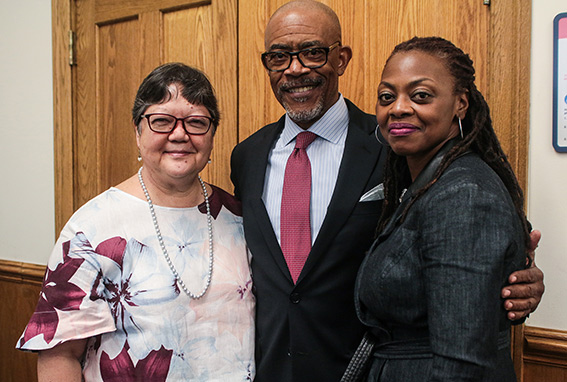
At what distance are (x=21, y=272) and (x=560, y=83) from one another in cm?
274

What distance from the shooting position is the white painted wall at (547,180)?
4.85 feet

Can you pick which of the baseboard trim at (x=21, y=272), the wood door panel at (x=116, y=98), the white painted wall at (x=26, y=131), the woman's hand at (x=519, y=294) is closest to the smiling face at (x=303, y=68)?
the woman's hand at (x=519, y=294)

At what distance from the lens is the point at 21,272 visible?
9.12 feet

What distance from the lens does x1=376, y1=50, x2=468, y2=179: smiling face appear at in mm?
1061

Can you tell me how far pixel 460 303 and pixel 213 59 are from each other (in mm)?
1675

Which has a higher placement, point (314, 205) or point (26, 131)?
Result: point (26, 131)

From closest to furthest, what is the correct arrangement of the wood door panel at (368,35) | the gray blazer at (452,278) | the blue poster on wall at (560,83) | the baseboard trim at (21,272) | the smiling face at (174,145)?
the gray blazer at (452,278) < the smiling face at (174,145) < the blue poster on wall at (560,83) < the wood door panel at (368,35) < the baseboard trim at (21,272)

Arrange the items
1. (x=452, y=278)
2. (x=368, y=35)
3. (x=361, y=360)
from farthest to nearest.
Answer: (x=368, y=35) → (x=361, y=360) → (x=452, y=278)

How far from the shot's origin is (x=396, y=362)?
3.63ft

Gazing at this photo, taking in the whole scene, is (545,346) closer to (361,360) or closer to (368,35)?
(361,360)

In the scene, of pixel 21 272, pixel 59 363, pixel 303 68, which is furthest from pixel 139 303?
pixel 21 272

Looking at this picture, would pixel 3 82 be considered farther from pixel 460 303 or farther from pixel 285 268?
pixel 460 303

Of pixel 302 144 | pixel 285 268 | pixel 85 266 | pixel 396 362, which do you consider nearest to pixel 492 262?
pixel 396 362

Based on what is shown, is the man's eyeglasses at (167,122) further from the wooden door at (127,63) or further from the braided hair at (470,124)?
the wooden door at (127,63)
